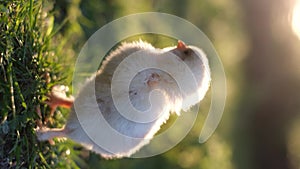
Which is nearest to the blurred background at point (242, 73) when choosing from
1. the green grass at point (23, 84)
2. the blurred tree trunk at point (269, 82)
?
the blurred tree trunk at point (269, 82)

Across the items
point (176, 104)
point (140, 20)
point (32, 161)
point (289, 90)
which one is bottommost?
point (32, 161)

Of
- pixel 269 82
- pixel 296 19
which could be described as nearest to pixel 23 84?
pixel 296 19

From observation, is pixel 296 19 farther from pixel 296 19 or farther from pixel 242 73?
pixel 242 73

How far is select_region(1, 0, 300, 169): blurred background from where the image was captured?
3.10 feet

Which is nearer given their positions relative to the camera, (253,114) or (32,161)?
(32,161)

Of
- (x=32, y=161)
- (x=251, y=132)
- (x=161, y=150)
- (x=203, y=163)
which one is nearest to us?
(x=32, y=161)

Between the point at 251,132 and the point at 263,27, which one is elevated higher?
the point at 263,27

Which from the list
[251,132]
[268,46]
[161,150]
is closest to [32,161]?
[161,150]

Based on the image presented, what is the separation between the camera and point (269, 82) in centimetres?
171

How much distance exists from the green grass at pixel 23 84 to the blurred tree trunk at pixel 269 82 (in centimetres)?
105

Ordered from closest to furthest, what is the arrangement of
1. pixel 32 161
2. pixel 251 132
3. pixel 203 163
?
pixel 32 161 → pixel 203 163 → pixel 251 132

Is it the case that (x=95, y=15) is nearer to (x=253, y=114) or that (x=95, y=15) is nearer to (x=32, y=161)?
(x=32, y=161)

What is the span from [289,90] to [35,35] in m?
1.27

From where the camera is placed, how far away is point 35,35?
1.86 feet
